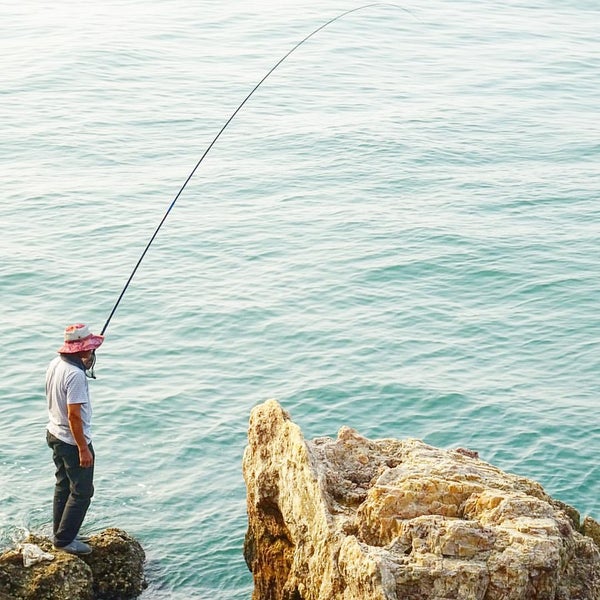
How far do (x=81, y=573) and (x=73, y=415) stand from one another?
49.9 inches

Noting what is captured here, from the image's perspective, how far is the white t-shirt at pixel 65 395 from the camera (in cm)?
718

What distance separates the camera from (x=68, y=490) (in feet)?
25.6

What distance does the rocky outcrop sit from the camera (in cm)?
739

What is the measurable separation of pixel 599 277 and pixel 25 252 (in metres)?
9.60

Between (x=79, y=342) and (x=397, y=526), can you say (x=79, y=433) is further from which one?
(x=397, y=526)

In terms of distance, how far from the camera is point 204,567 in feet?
31.3

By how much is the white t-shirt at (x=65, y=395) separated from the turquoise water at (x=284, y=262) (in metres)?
2.20

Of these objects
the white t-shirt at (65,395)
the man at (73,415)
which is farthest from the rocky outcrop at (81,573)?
the white t-shirt at (65,395)

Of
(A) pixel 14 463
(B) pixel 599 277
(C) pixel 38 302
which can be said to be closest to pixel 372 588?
(A) pixel 14 463

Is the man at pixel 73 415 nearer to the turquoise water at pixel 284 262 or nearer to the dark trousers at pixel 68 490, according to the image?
the dark trousers at pixel 68 490

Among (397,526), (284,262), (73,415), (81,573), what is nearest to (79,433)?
(73,415)

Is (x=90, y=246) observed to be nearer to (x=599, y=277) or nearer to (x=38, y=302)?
(x=38, y=302)

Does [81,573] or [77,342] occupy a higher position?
[77,342]

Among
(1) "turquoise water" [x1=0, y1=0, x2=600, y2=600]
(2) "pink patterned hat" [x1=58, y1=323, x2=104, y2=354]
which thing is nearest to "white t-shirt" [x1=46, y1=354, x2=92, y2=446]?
(2) "pink patterned hat" [x1=58, y1=323, x2=104, y2=354]
